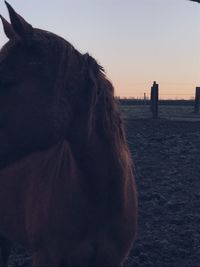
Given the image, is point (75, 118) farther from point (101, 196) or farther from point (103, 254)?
point (103, 254)

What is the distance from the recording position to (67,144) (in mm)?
3283

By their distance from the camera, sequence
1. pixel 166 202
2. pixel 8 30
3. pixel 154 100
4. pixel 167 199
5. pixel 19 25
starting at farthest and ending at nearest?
pixel 154 100
pixel 167 199
pixel 166 202
pixel 8 30
pixel 19 25

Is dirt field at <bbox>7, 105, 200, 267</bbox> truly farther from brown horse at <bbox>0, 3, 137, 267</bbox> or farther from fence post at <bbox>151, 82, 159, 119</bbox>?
fence post at <bbox>151, 82, 159, 119</bbox>

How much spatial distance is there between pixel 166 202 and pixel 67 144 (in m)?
4.00

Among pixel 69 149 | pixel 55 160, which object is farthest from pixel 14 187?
pixel 69 149

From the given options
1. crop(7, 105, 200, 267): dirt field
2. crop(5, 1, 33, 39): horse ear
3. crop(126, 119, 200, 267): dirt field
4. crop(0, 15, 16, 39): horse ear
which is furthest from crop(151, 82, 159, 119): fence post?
crop(5, 1, 33, 39): horse ear

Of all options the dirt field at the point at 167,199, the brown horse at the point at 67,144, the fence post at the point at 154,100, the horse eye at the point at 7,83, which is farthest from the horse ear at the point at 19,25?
the fence post at the point at 154,100

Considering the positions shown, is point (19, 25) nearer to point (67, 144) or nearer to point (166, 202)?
point (67, 144)

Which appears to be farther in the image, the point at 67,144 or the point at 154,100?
the point at 154,100

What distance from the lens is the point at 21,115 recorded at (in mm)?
2957

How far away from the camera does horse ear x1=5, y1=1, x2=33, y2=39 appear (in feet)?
9.05

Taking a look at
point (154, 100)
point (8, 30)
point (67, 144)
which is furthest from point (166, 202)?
point (154, 100)

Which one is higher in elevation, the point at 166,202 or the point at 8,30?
the point at 8,30

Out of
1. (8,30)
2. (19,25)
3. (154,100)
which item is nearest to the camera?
(19,25)
